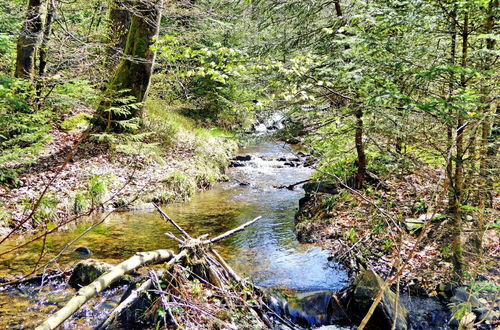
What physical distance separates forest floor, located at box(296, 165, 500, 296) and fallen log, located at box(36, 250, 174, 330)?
2.41m

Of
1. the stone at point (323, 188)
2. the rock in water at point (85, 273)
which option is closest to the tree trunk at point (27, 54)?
the rock in water at point (85, 273)

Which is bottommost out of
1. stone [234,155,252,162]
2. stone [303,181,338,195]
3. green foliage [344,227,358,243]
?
green foliage [344,227,358,243]

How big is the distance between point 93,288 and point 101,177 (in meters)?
6.99

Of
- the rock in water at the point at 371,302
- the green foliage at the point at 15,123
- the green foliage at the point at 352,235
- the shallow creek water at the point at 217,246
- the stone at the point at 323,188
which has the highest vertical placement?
the green foliage at the point at 15,123

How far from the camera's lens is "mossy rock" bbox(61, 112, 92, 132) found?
422 inches

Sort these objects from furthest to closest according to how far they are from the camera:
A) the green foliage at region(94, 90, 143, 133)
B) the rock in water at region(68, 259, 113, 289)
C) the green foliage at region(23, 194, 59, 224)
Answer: the green foliage at region(94, 90, 143, 133)
the green foliage at region(23, 194, 59, 224)
the rock in water at region(68, 259, 113, 289)

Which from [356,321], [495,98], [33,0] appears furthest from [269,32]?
[356,321]

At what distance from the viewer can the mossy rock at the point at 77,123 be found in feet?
35.2

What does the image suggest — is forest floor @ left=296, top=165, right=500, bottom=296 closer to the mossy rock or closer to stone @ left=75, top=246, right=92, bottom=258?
stone @ left=75, top=246, right=92, bottom=258

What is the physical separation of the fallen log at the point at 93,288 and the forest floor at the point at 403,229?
2.41 m

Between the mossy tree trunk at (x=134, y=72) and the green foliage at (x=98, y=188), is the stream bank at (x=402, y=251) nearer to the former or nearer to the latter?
the green foliage at (x=98, y=188)

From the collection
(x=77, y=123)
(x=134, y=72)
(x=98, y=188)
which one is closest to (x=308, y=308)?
(x=98, y=188)

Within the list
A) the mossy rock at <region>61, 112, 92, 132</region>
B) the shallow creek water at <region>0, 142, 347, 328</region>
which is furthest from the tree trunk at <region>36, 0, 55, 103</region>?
the shallow creek water at <region>0, 142, 347, 328</region>

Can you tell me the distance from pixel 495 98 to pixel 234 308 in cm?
381
